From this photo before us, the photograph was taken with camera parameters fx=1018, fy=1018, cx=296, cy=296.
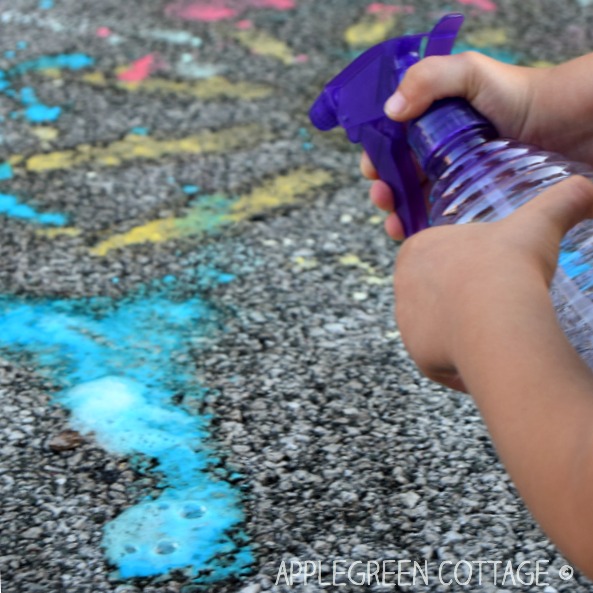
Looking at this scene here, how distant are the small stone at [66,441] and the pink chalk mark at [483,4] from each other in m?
1.25

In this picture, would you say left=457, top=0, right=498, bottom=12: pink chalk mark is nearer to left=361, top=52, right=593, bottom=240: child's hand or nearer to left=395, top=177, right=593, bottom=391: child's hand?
left=361, top=52, right=593, bottom=240: child's hand

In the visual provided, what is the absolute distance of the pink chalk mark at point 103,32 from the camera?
1787mm

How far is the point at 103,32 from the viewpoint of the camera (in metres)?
1.80

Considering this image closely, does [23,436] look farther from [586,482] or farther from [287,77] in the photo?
[287,77]

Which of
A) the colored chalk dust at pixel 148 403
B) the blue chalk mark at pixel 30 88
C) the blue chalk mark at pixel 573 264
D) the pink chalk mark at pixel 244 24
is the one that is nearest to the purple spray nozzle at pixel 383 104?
the blue chalk mark at pixel 573 264

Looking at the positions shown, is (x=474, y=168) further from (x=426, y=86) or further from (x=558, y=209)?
(x=558, y=209)

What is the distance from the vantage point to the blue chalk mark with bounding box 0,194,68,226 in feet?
4.53

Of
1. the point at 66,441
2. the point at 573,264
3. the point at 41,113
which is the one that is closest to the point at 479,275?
the point at 573,264

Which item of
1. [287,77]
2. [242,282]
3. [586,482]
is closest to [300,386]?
[242,282]

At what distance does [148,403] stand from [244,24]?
95 centimetres

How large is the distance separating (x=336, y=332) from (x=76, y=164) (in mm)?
510

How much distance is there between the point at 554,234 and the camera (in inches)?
30.7

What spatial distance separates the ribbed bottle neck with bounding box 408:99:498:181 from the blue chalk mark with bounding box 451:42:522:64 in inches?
32.2

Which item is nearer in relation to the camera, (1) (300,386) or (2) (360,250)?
(1) (300,386)
